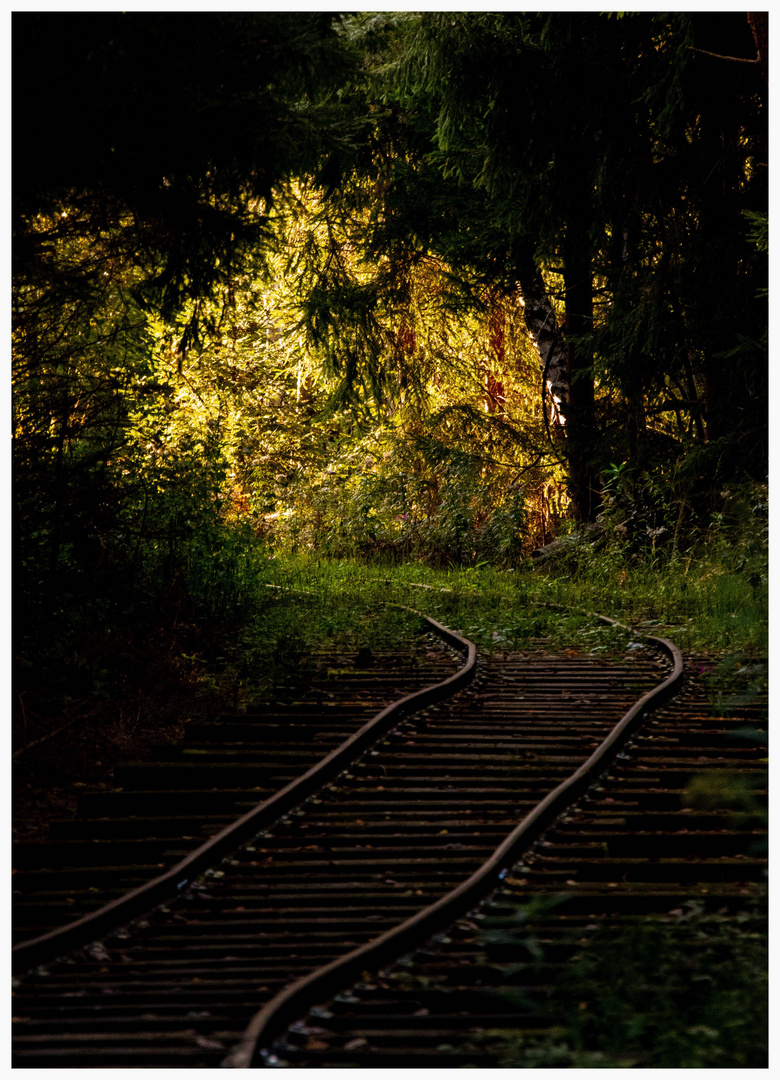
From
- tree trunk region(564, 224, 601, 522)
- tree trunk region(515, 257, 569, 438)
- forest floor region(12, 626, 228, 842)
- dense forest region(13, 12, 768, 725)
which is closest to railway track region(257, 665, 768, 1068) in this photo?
forest floor region(12, 626, 228, 842)

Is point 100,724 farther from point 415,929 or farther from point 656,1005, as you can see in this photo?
point 656,1005

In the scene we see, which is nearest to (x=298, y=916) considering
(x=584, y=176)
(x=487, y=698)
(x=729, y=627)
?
(x=487, y=698)

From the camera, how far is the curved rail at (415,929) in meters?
2.84

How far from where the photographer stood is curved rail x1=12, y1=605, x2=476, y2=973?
352 cm

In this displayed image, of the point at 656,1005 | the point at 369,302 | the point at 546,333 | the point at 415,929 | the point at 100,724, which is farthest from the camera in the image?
the point at 546,333

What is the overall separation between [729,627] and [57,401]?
6.07 meters

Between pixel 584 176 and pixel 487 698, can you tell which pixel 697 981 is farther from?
pixel 584 176

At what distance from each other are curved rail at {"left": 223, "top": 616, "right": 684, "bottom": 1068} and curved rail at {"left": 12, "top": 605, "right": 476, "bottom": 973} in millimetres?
949

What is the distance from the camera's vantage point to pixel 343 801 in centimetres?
521

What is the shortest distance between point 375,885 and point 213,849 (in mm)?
742

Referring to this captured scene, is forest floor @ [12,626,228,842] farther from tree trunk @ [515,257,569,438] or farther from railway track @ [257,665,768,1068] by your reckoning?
tree trunk @ [515,257,569,438]

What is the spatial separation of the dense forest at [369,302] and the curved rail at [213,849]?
1.98 metres

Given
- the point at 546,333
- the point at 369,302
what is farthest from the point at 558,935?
the point at 546,333

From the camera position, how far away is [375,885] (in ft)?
13.5
